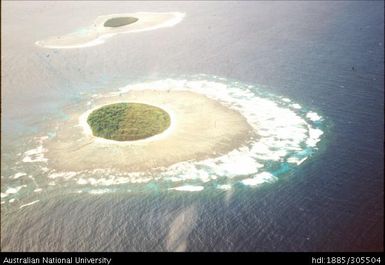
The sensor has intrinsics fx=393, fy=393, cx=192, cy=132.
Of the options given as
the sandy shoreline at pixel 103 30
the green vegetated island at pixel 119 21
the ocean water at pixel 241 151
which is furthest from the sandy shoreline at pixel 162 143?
the green vegetated island at pixel 119 21

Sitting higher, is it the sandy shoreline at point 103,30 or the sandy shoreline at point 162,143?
the sandy shoreline at point 103,30

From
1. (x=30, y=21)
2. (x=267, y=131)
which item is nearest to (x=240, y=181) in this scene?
(x=267, y=131)

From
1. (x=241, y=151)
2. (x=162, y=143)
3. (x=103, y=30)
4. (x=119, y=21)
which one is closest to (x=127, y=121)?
(x=162, y=143)

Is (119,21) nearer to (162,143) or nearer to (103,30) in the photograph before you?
(103,30)

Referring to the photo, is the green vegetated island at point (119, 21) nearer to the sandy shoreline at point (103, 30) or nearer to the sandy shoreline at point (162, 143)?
the sandy shoreline at point (103, 30)

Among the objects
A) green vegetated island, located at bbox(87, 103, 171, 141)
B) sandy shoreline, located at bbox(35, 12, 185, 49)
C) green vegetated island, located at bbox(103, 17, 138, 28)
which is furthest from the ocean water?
green vegetated island, located at bbox(87, 103, 171, 141)
